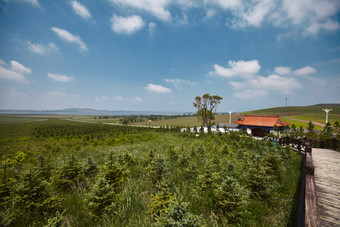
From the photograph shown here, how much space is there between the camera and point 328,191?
5027 millimetres

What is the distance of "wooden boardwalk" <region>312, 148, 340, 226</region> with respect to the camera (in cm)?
364

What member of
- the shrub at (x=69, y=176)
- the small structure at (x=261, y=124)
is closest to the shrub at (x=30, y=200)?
the shrub at (x=69, y=176)

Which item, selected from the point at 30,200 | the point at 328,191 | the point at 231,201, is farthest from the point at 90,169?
the point at 328,191

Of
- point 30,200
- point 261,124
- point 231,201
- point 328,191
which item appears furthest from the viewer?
point 261,124

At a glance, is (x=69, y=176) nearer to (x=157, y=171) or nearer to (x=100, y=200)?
(x=100, y=200)

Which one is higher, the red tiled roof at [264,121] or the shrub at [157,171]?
the red tiled roof at [264,121]

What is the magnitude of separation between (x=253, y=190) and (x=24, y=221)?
6841 mm

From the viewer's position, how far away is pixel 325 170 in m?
7.17

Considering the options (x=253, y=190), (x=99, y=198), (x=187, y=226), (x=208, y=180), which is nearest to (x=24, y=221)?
(x=99, y=198)

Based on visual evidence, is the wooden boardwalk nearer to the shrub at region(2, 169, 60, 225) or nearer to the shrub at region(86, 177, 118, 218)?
the shrub at region(86, 177, 118, 218)

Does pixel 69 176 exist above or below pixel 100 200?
below

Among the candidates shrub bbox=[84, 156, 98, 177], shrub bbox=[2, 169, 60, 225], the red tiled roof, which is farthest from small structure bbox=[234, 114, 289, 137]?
shrub bbox=[2, 169, 60, 225]

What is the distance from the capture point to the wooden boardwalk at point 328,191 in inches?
143

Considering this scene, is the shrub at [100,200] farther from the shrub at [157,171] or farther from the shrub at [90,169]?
the shrub at [90,169]
